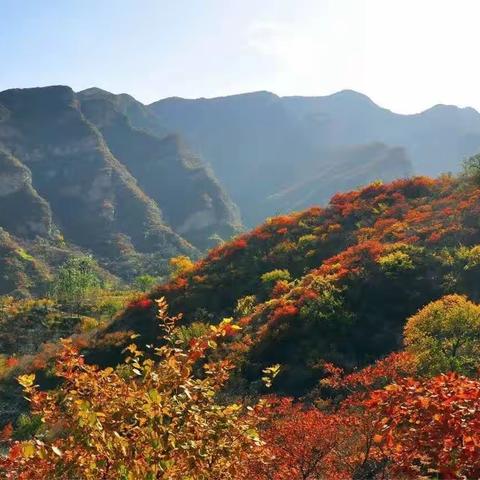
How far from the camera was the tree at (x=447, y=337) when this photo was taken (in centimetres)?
1989

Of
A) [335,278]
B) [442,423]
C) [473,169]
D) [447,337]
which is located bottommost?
[447,337]

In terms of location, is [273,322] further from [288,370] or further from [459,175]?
[459,175]

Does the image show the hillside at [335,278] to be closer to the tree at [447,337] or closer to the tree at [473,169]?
the tree at [473,169]

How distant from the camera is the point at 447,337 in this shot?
21594 millimetres

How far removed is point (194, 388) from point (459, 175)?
50813mm

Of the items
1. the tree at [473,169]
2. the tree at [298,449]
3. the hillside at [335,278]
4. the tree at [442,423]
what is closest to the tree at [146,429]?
the tree at [442,423]

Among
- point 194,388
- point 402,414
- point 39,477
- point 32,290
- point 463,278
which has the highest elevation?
point 194,388

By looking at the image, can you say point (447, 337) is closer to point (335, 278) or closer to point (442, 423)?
point (335, 278)

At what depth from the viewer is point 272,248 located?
4744cm

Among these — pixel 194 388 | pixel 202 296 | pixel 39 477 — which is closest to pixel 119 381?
pixel 194 388

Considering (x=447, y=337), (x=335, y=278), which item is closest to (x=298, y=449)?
(x=447, y=337)

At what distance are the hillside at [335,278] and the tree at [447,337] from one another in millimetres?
5811

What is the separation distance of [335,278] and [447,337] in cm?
1228

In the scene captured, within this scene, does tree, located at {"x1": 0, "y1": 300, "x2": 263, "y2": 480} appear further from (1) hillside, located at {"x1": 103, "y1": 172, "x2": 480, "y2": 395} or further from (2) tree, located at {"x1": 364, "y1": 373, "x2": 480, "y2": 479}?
(1) hillside, located at {"x1": 103, "y1": 172, "x2": 480, "y2": 395}
